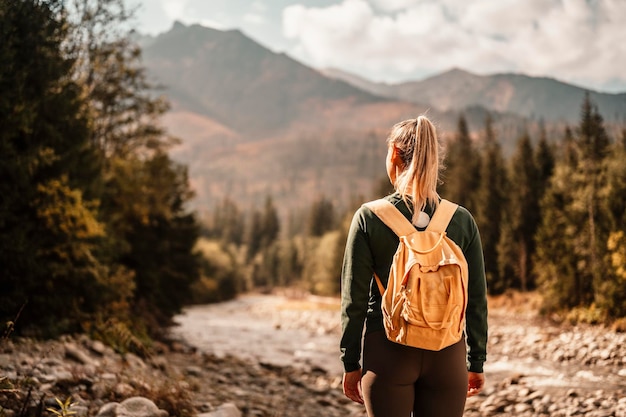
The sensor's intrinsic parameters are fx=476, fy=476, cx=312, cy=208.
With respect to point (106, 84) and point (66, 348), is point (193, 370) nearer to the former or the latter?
point (66, 348)

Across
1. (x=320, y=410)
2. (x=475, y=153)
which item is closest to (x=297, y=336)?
(x=320, y=410)

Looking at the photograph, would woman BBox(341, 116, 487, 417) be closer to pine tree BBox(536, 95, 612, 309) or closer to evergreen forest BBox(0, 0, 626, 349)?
evergreen forest BBox(0, 0, 626, 349)

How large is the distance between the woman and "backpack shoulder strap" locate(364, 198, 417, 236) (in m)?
0.04

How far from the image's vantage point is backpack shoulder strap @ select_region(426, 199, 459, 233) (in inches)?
111

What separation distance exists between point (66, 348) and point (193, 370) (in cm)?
454

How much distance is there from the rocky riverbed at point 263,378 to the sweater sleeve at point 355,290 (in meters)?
3.99

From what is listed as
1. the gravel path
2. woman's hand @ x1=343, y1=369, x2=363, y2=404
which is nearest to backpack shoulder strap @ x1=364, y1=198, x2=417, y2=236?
woman's hand @ x1=343, y1=369, x2=363, y2=404

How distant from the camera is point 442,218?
2848 mm

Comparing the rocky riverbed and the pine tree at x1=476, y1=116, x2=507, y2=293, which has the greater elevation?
the pine tree at x1=476, y1=116, x2=507, y2=293

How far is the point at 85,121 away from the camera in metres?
13.1

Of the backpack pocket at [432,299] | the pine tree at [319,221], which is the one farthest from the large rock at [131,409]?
the pine tree at [319,221]

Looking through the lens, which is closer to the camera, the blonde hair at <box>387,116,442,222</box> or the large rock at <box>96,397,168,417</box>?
the blonde hair at <box>387,116,442,222</box>

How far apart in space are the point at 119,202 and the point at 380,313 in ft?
60.6

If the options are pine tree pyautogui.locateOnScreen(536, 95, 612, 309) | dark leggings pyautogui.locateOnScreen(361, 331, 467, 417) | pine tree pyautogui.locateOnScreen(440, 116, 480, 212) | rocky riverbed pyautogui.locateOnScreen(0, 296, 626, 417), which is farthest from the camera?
pine tree pyautogui.locateOnScreen(440, 116, 480, 212)
